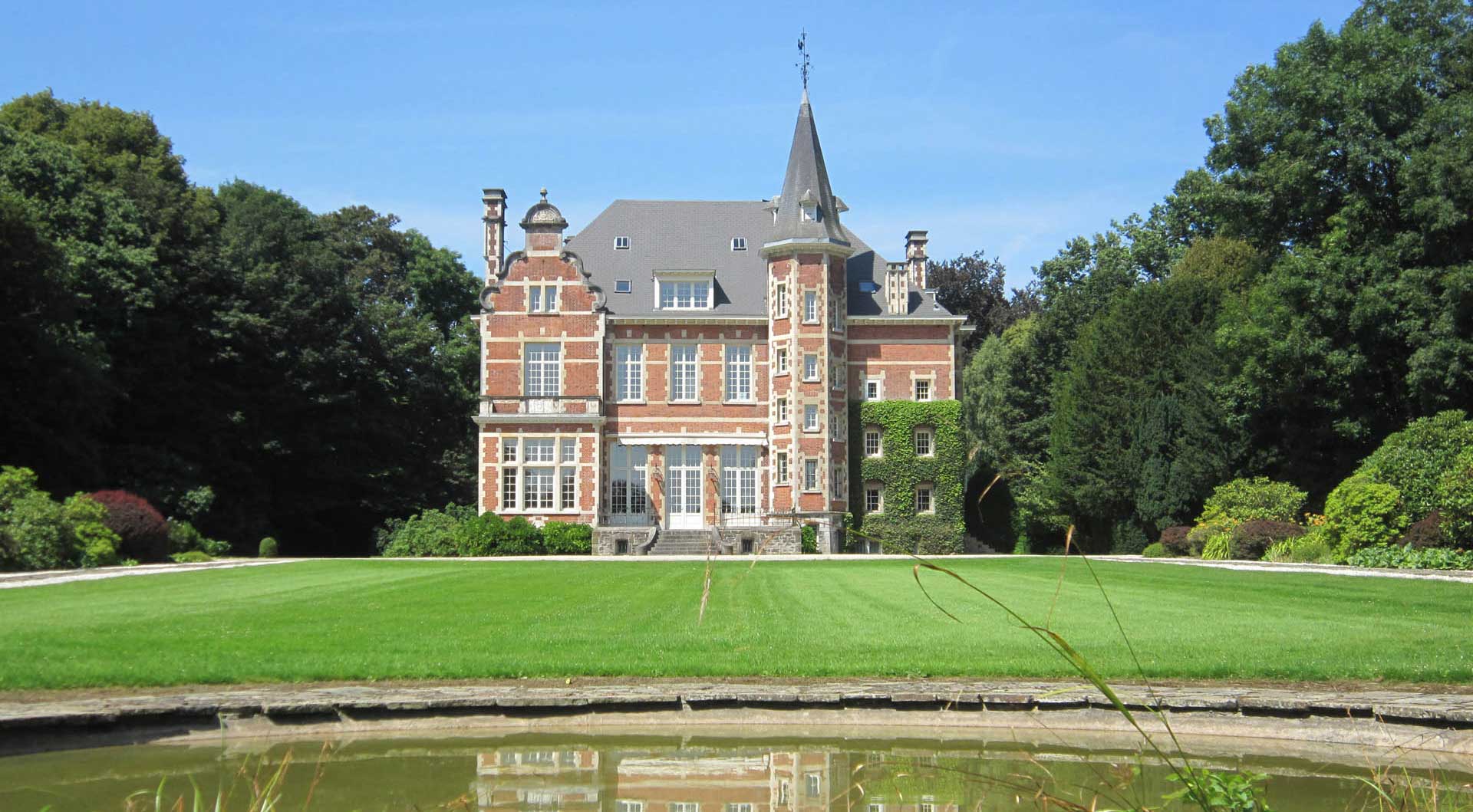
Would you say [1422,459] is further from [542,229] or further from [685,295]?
[542,229]

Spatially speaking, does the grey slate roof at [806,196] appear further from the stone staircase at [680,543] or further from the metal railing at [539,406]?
the stone staircase at [680,543]

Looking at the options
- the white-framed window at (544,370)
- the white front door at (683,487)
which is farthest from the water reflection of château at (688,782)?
the white-framed window at (544,370)

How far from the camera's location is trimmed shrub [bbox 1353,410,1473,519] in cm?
2458

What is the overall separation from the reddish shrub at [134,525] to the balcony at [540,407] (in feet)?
39.0

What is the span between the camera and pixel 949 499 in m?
40.7

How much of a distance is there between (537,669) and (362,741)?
205cm

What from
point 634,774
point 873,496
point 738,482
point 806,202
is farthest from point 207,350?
point 634,774

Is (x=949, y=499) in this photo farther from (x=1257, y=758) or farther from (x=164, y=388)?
(x=1257, y=758)

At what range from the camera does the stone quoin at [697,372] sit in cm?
3981

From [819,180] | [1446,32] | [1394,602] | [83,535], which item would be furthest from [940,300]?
[1394,602]

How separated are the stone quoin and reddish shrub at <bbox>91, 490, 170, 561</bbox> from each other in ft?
37.4

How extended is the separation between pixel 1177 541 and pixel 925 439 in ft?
34.1

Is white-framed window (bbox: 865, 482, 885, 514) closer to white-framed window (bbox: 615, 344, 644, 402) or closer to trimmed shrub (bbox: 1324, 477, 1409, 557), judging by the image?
white-framed window (bbox: 615, 344, 644, 402)

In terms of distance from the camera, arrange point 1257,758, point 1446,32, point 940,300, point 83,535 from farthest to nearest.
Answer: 1. point 940,300
2. point 1446,32
3. point 83,535
4. point 1257,758
